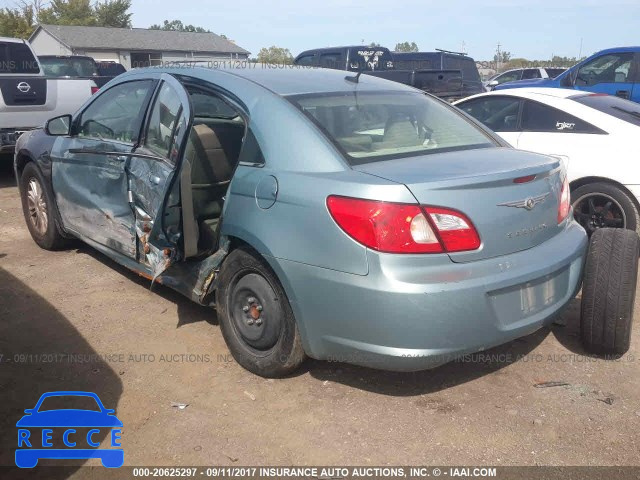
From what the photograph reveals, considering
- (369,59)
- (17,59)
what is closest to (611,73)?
(369,59)

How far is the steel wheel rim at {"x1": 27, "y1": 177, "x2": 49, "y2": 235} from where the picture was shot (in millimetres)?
5680

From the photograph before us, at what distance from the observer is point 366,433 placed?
3.09 metres

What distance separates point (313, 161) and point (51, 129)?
2.95m

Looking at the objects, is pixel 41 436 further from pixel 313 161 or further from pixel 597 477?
pixel 597 477

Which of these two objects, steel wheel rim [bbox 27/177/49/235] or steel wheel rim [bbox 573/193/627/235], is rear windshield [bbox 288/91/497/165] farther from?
steel wheel rim [bbox 27/177/49/235]

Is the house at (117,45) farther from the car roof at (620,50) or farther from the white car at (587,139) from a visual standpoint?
the white car at (587,139)

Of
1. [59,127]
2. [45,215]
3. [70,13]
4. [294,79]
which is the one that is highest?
[70,13]

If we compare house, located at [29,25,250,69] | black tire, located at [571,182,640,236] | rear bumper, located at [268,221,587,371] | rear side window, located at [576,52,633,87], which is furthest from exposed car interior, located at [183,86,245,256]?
house, located at [29,25,250,69]

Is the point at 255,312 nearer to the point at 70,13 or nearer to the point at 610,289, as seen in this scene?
the point at 610,289

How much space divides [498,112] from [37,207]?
466cm

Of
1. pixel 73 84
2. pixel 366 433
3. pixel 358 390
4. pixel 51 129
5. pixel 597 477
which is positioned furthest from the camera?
pixel 73 84

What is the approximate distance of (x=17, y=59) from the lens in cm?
963

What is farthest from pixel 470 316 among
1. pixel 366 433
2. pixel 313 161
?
pixel 313 161

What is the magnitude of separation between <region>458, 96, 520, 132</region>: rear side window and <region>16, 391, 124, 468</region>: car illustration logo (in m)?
4.82
